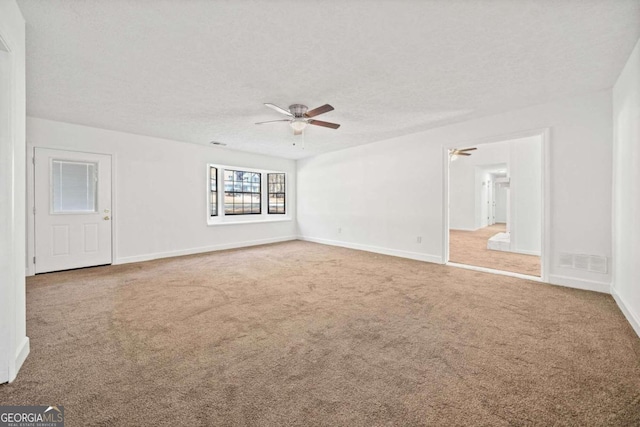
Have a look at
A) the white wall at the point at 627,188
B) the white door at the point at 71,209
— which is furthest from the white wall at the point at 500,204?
the white door at the point at 71,209

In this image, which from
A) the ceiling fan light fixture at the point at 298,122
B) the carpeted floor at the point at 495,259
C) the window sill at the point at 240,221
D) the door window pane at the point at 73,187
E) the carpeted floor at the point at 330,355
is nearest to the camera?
the carpeted floor at the point at 330,355

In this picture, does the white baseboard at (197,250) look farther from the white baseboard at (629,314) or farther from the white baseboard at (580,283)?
the white baseboard at (629,314)

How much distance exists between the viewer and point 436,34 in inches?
84.0

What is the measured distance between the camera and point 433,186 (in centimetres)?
493

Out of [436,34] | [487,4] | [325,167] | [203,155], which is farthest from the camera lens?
[325,167]

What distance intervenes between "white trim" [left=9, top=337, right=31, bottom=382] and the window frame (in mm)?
4248

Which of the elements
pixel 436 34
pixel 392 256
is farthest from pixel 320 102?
pixel 392 256

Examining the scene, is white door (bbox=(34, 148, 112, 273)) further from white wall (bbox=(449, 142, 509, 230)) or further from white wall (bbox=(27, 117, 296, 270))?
white wall (bbox=(449, 142, 509, 230))

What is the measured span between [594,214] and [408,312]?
9.22 feet

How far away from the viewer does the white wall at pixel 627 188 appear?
7.77 ft

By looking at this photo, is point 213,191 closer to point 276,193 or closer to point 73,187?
point 276,193

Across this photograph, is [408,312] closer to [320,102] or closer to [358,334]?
[358,334]

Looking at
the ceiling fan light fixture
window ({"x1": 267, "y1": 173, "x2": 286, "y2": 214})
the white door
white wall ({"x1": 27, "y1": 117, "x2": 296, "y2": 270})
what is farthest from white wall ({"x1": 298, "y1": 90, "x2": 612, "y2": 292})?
the white door

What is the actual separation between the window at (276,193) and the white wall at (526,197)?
574cm
